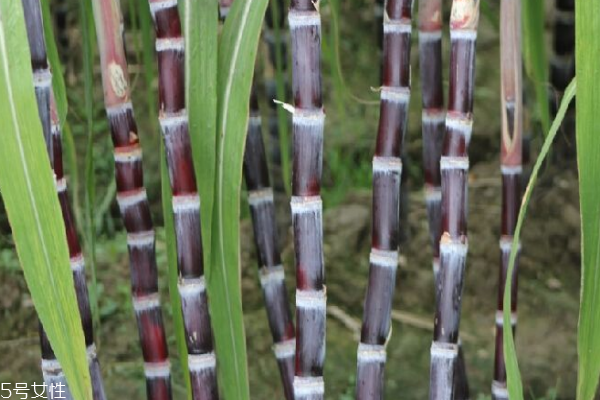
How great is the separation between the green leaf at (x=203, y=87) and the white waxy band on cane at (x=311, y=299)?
64 mm

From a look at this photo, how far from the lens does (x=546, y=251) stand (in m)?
1.37

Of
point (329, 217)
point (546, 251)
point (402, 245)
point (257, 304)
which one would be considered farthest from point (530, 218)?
point (257, 304)

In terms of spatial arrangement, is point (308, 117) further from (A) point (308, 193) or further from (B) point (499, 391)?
(B) point (499, 391)

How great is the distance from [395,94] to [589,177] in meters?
0.14

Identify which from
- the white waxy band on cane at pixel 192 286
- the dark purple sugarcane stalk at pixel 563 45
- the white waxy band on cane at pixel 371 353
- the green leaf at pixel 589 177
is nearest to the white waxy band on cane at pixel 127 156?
the white waxy band on cane at pixel 192 286

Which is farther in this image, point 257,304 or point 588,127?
point 257,304

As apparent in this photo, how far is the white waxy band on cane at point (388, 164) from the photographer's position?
567 mm

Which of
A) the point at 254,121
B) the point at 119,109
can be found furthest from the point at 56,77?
the point at 254,121

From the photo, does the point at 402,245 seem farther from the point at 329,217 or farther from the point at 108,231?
the point at 108,231

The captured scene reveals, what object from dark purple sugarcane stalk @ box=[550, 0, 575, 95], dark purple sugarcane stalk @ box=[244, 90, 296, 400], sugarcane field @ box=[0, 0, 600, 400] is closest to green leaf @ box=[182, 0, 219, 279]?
sugarcane field @ box=[0, 0, 600, 400]

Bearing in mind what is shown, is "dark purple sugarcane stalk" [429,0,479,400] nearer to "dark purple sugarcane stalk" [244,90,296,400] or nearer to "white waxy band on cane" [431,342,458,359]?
"white waxy band on cane" [431,342,458,359]

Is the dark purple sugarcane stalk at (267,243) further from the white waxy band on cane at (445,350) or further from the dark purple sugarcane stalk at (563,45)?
the dark purple sugarcane stalk at (563,45)

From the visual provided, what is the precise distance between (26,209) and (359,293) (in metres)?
0.94

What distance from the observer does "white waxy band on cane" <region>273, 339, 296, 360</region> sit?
70cm
